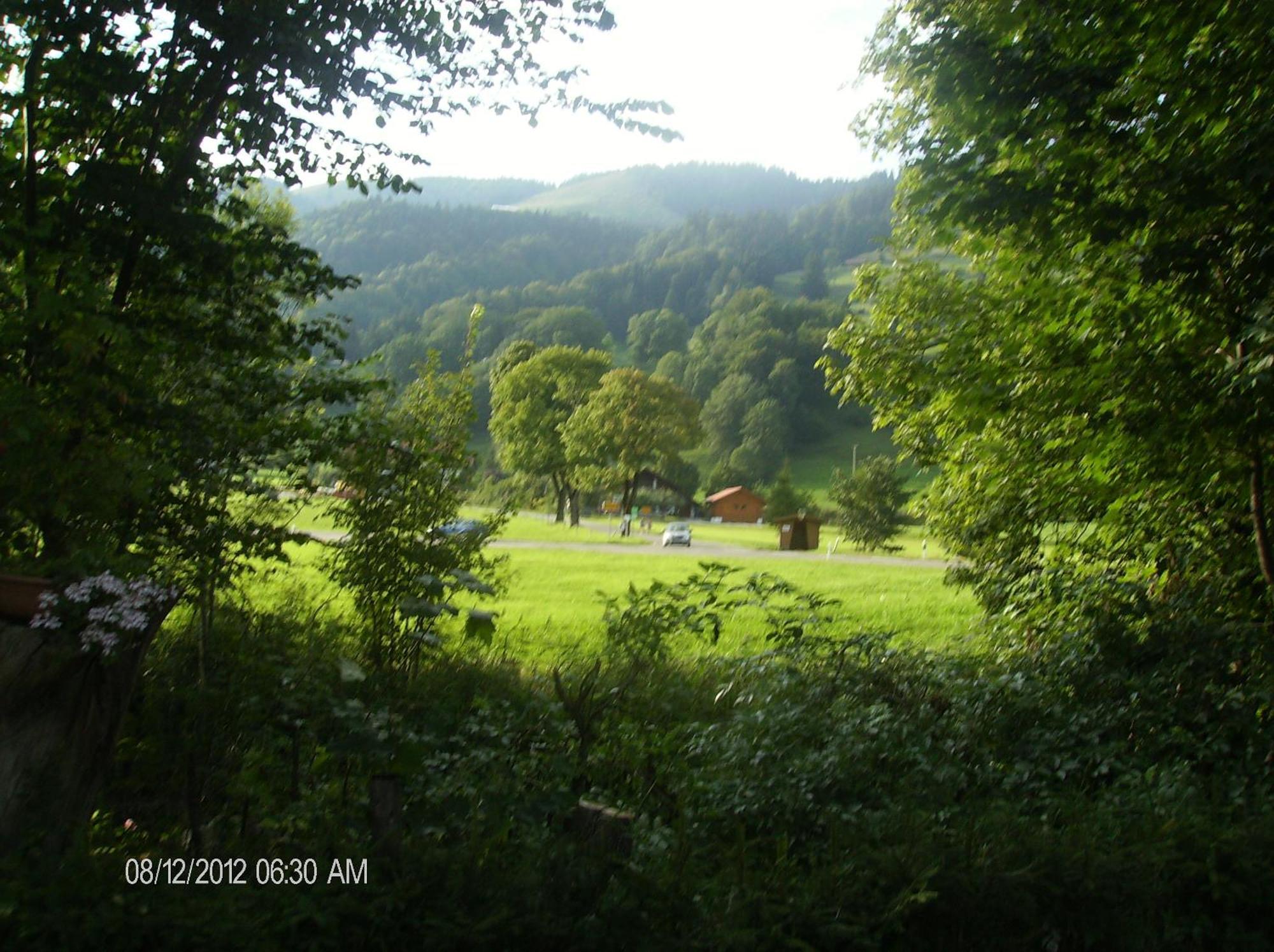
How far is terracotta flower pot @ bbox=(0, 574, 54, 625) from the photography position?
282 centimetres

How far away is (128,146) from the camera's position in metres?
4.02

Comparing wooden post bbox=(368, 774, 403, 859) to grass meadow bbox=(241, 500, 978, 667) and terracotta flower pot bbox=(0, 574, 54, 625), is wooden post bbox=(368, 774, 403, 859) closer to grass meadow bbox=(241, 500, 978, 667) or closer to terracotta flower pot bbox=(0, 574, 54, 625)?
terracotta flower pot bbox=(0, 574, 54, 625)

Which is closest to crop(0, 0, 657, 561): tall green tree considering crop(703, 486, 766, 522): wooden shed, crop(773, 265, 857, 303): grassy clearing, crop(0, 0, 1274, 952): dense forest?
crop(0, 0, 1274, 952): dense forest

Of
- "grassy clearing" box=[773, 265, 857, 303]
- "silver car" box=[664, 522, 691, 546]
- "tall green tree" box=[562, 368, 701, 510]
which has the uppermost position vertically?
"grassy clearing" box=[773, 265, 857, 303]

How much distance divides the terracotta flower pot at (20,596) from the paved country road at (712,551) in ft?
30.2

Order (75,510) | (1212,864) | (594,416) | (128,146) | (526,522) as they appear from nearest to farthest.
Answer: (1212,864) < (75,510) < (128,146) < (594,416) < (526,522)

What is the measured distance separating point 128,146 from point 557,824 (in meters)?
3.38

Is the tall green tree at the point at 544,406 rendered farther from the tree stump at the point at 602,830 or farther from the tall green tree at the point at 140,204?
the tree stump at the point at 602,830

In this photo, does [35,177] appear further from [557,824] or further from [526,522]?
[526,522]

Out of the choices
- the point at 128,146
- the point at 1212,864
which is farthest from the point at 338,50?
the point at 1212,864

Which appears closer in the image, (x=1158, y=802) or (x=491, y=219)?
(x=1158, y=802)

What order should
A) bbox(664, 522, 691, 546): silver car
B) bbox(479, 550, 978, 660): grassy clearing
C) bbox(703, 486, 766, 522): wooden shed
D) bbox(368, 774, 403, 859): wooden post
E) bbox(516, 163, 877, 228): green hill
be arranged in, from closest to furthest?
bbox(368, 774, 403, 859): wooden post → bbox(479, 550, 978, 660): grassy clearing → bbox(664, 522, 691, 546): silver car → bbox(703, 486, 766, 522): wooden shed → bbox(516, 163, 877, 228): green hill

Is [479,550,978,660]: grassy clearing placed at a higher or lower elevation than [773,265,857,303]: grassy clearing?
lower

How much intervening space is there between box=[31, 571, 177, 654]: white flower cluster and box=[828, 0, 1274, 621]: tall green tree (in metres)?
3.90
